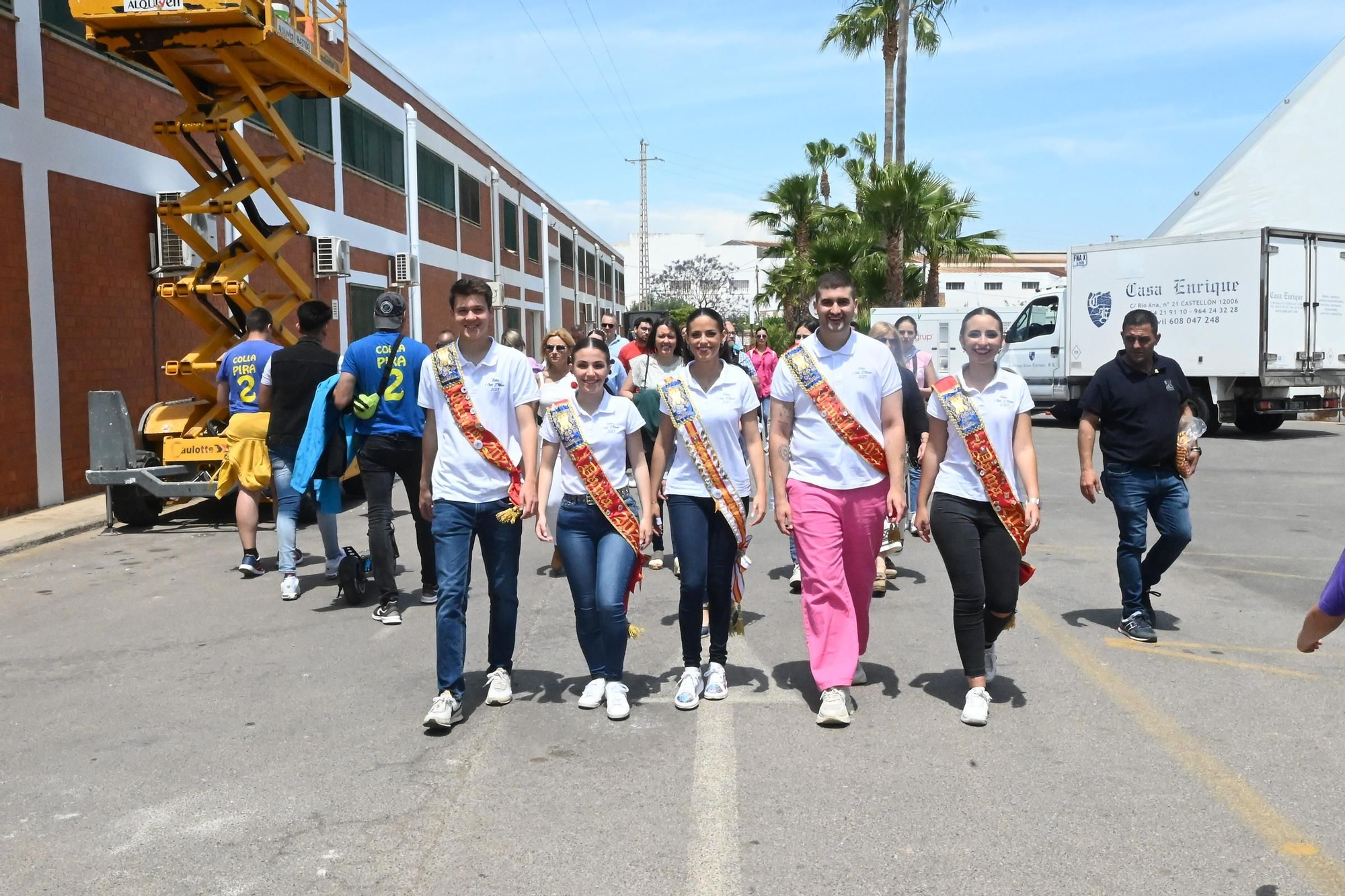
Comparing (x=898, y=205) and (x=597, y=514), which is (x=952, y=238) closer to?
(x=898, y=205)

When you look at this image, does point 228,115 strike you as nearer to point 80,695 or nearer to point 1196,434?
point 80,695

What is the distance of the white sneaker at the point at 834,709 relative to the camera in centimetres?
482

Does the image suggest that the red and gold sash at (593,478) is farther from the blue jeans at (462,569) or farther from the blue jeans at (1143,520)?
the blue jeans at (1143,520)

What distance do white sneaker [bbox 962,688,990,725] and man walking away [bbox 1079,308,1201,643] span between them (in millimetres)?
1731

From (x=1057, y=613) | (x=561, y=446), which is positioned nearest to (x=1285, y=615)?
(x=1057, y=613)

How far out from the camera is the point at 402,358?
6.86m

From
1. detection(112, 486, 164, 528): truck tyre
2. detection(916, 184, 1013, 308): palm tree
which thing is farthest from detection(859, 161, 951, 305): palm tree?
detection(112, 486, 164, 528): truck tyre

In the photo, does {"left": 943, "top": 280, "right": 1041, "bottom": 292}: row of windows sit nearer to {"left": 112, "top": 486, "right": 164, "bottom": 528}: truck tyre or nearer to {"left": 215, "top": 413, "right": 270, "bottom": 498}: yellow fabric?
{"left": 112, "top": 486, "right": 164, "bottom": 528}: truck tyre

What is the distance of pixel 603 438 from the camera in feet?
16.5

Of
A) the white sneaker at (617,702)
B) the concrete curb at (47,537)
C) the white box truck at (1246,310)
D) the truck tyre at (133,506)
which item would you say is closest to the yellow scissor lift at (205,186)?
the truck tyre at (133,506)

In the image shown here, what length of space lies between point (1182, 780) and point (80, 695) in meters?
4.71

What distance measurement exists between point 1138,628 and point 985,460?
2.00 m

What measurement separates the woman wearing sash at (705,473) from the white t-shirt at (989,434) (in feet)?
2.61

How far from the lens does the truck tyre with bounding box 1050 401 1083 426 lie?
21.8 metres
